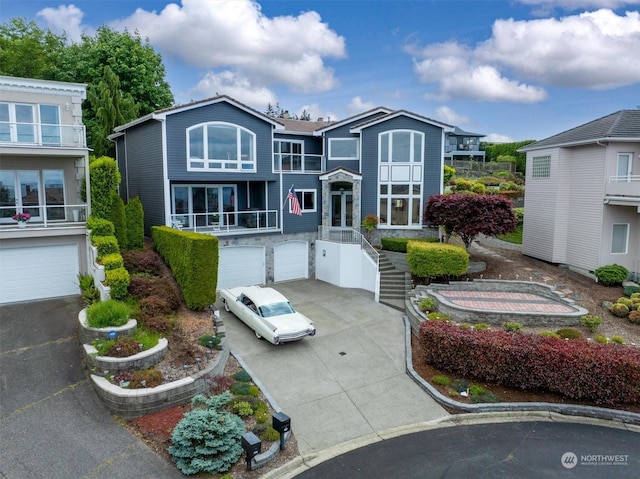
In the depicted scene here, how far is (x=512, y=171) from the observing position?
4966 cm

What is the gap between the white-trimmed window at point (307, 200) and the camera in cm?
2342

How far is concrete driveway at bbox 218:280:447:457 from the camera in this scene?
1048cm

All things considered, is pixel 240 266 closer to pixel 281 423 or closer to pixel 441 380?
pixel 441 380

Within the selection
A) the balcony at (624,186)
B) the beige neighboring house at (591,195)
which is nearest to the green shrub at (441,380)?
the beige neighboring house at (591,195)

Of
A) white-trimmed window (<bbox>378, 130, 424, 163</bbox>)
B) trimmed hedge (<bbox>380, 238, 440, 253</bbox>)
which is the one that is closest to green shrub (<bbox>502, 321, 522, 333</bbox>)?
trimmed hedge (<bbox>380, 238, 440, 253</bbox>)

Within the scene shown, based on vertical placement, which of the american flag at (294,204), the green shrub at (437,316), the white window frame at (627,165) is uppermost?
the white window frame at (627,165)

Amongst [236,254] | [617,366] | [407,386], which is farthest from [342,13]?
[617,366]

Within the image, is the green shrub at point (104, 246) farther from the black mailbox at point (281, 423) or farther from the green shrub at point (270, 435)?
the black mailbox at point (281, 423)

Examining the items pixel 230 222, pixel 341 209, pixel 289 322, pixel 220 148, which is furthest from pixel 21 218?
pixel 341 209

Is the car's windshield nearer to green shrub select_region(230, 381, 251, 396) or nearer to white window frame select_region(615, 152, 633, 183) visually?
green shrub select_region(230, 381, 251, 396)

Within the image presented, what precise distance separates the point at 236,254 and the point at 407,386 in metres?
11.7

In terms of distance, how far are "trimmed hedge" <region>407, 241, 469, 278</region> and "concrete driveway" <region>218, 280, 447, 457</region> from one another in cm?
250

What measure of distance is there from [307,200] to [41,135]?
1269cm

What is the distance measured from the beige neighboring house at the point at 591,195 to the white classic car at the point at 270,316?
14.5 metres
